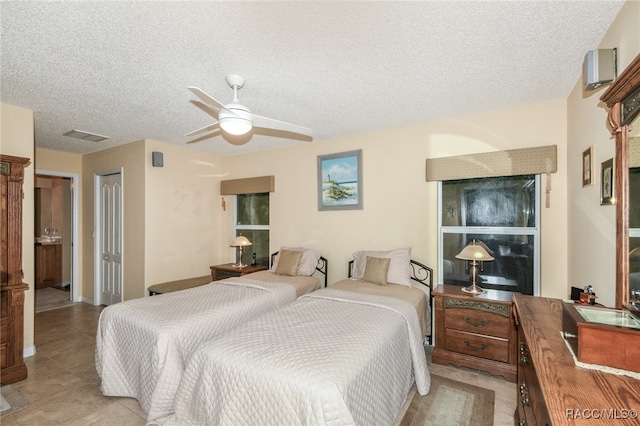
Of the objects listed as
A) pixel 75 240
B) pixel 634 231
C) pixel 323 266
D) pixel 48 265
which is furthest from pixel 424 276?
pixel 48 265

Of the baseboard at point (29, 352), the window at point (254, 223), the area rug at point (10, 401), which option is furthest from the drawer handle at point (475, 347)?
the baseboard at point (29, 352)

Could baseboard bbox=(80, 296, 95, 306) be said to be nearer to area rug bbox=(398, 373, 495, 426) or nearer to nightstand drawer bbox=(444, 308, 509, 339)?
area rug bbox=(398, 373, 495, 426)

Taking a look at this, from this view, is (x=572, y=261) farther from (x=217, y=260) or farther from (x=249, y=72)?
(x=217, y=260)

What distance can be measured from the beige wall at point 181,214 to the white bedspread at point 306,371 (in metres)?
2.80

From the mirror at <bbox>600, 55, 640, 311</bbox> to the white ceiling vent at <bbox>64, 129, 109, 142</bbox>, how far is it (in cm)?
502

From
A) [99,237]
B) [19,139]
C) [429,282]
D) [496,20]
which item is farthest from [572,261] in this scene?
[99,237]

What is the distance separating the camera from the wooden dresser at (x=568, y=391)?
0.83m

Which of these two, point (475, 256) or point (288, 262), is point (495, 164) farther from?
point (288, 262)

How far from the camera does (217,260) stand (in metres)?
5.11

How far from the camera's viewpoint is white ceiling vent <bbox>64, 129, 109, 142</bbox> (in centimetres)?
376

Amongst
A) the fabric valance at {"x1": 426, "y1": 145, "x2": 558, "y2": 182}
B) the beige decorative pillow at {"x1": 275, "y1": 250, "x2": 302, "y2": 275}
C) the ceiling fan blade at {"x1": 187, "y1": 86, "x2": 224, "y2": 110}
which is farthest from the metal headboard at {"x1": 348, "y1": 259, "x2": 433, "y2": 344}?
the ceiling fan blade at {"x1": 187, "y1": 86, "x2": 224, "y2": 110}

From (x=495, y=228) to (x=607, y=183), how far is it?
143 cm

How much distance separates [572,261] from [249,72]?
3143 millimetres

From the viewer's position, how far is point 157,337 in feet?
6.78
